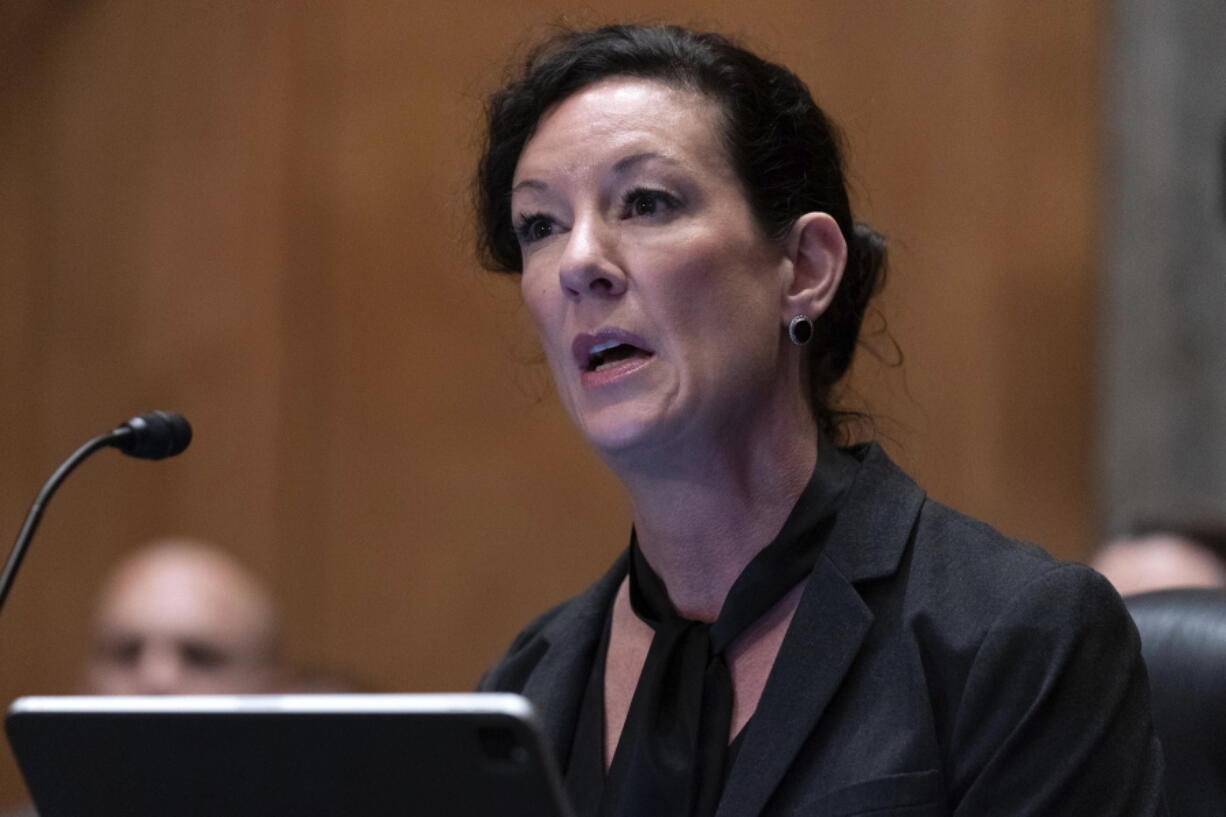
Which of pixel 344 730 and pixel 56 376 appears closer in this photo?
pixel 344 730

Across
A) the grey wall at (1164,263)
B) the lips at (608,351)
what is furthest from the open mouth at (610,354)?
the grey wall at (1164,263)

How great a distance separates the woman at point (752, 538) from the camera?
1.77 m

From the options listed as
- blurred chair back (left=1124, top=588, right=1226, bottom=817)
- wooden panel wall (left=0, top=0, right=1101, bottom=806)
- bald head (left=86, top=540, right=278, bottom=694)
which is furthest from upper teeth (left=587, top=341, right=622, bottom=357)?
wooden panel wall (left=0, top=0, right=1101, bottom=806)

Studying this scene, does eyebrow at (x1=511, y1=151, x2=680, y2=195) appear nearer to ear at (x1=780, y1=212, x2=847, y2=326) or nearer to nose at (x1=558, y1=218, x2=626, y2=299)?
nose at (x1=558, y1=218, x2=626, y2=299)

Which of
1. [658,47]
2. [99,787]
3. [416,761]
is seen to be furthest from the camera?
[658,47]

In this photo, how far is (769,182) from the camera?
82.2 inches

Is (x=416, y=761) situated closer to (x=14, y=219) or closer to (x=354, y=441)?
(x=354, y=441)

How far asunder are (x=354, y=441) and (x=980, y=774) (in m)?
3.04

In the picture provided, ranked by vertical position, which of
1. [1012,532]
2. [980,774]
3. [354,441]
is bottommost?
[1012,532]

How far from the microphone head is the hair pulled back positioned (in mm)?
582

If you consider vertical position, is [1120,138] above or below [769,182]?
below

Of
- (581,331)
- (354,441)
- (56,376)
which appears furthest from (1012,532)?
(581,331)

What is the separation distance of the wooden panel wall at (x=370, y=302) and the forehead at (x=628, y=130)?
2.44 meters

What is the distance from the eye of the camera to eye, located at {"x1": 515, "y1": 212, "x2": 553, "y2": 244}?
6.91 ft
